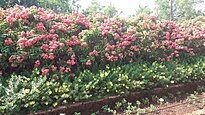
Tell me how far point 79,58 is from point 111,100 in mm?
1356

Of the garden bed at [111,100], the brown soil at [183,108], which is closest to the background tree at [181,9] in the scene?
the garden bed at [111,100]

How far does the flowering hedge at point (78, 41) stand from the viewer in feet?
15.2

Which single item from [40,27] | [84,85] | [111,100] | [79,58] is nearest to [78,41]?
[79,58]

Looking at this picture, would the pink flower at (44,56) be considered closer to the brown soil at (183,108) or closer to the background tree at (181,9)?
the brown soil at (183,108)

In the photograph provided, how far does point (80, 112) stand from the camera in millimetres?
4086

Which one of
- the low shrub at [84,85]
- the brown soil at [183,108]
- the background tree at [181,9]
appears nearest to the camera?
the low shrub at [84,85]

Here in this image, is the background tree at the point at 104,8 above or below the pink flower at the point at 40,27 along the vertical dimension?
above

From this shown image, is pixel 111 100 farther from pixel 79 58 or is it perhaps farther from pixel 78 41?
pixel 78 41

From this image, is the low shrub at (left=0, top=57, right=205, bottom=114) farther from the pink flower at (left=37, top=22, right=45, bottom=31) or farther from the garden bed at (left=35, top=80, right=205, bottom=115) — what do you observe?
the pink flower at (left=37, top=22, right=45, bottom=31)

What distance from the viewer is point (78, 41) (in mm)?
5219

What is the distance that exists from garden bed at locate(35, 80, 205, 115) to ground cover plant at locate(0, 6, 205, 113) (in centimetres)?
11

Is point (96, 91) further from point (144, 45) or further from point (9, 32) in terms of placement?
point (144, 45)

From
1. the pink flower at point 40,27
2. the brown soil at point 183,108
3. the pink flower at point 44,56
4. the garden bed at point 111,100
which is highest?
the pink flower at point 40,27

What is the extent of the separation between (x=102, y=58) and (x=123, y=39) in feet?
3.10
